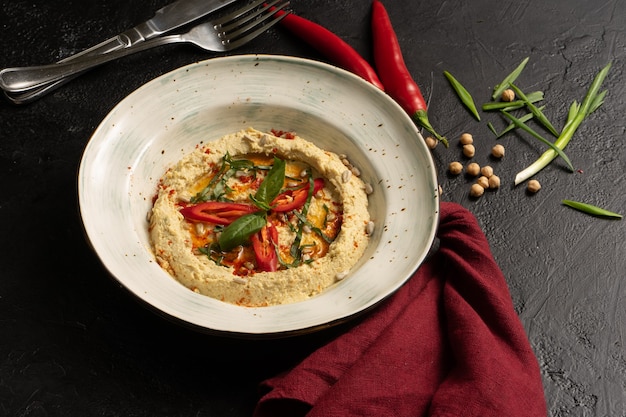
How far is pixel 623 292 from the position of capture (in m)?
4.30

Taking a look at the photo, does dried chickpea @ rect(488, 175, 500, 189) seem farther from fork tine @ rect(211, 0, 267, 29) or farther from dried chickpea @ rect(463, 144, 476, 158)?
fork tine @ rect(211, 0, 267, 29)

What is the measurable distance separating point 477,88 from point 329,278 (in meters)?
1.97

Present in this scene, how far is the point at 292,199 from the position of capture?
4141 millimetres

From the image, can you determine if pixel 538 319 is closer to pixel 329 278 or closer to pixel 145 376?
pixel 329 278

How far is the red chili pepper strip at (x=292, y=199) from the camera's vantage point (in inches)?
161

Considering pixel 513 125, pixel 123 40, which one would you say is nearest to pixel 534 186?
pixel 513 125

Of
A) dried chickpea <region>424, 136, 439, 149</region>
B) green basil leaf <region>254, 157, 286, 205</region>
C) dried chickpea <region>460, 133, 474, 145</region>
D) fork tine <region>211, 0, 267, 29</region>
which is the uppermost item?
fork tine <region>211, 0, 267, 29</region>

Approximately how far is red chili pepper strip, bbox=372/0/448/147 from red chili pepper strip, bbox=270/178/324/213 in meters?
0.95

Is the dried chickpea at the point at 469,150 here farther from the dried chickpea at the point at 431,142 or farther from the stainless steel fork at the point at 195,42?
the stainless steel fork at the point at 195,42

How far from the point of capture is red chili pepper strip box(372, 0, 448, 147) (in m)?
4.78

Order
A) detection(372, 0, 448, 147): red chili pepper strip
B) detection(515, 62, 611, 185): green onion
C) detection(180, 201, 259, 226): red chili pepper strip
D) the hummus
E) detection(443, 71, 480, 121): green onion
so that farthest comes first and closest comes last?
1. detection(443, 71, 480, 121): green onion
2. detection(372, 0, 448, 147): red chili pepper strip
3. detection(515, 62, 611, 185): green onion
4. detection(180, 201, 259, 226): red chili pepper strip
5. the hummus

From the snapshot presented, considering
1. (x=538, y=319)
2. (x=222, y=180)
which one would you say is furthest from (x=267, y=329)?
(x=538, y=319)

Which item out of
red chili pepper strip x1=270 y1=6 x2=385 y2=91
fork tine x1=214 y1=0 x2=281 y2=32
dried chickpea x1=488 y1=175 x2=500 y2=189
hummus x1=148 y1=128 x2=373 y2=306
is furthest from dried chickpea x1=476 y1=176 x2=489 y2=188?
fork tine x1=214 y1=0 x2=281 y2=32

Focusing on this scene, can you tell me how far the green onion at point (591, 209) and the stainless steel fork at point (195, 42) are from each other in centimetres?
228
